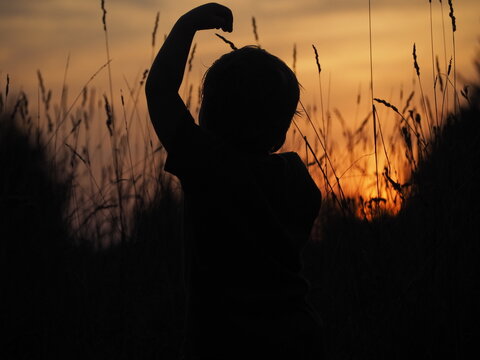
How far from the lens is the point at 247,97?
1.21 meters

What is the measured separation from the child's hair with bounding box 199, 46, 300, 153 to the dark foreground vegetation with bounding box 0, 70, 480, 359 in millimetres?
793

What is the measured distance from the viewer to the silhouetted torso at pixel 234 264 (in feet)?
3.79

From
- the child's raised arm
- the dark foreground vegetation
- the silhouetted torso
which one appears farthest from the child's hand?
the dark foreground vegetation

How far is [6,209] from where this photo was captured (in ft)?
7.61

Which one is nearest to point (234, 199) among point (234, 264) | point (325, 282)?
point (234, 264)

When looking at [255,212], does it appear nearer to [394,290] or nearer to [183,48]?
[183,48]

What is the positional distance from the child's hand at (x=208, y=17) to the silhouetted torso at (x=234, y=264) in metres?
0.20

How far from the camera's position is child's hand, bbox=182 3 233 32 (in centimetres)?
119

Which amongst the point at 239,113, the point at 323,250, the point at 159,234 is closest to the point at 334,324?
the point at 323,250

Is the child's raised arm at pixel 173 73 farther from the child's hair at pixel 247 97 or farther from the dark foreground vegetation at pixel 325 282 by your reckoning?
the dark foreground vegetation at pixel 325 282

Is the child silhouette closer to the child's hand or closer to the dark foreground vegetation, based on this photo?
the child's hand

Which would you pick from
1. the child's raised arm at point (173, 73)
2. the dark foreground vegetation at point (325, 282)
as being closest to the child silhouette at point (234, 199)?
the child's raised arm at point (173, 73)

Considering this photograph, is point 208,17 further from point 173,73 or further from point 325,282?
point 325,282

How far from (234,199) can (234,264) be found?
0.40 feet
